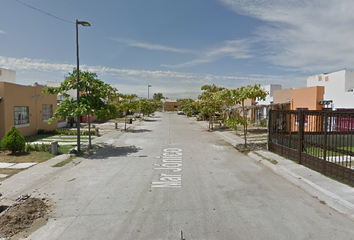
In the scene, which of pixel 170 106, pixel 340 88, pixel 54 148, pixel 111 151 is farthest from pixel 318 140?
pixel 170 106

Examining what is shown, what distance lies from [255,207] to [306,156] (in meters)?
4.83

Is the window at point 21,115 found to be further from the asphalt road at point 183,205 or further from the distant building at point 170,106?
the distant building at point 170,106

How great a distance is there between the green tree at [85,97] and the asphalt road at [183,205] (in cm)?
320

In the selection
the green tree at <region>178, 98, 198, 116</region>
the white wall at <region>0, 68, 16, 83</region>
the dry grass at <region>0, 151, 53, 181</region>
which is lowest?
the dry grass at <region>0, 151, 53, 181</region>

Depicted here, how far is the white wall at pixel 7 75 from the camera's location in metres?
22.9

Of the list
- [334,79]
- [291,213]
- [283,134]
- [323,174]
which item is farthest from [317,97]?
[291,213]

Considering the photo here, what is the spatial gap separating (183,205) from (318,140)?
638cm

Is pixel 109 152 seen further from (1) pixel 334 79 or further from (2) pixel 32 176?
(1) pixel 334 79

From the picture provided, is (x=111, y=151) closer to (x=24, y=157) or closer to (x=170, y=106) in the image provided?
(x=24, y=157)

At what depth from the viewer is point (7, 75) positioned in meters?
23.6

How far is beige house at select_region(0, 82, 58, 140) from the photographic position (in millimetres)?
15402

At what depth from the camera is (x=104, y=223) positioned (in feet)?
16.8

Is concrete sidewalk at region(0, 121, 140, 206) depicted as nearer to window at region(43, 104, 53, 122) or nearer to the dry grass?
A: the dry grass

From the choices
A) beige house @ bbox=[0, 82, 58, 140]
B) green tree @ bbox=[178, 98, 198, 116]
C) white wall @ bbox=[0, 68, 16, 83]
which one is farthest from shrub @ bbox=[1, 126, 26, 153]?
green tree @ bbox=[178, 98, 198, 116]
